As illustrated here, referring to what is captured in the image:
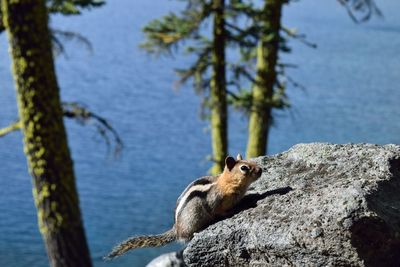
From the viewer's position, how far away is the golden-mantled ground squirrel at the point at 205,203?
625 cm

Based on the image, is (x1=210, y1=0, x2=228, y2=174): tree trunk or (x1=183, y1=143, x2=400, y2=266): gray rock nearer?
(x1=183, y1=143, x2=400, y2=266): gray rock

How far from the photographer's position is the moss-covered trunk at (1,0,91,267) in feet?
40.5

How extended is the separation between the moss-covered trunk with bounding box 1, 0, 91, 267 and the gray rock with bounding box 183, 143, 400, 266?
660 cm

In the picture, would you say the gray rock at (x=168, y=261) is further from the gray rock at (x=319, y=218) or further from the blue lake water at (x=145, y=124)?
the blue lake water at (x=145, y=124)

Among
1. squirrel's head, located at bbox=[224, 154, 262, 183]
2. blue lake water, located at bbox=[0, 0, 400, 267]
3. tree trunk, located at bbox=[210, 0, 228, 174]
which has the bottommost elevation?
blue lake water, located at bbox=[0, 0, 400, 267]

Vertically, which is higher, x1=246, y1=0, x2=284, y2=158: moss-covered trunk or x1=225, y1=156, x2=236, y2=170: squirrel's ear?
x1=225, y1=156, x2=236, y2=170: squirrel's ear

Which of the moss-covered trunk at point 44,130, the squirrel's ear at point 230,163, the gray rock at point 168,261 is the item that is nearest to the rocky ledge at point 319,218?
the squirrel's ear at point 230,163

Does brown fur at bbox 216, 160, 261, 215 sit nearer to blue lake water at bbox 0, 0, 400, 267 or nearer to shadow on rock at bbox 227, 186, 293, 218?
shadow on rock at bbox 227, 186, 293, 218

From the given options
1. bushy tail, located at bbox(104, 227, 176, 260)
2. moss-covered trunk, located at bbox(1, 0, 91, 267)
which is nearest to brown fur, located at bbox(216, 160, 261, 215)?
bushy tail, located at bbox(104, 227, 176, 260)

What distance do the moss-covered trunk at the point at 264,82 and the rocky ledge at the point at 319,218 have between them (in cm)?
→ 1360

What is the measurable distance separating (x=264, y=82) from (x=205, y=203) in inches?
583

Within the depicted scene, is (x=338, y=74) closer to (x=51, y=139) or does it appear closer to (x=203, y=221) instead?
(x=51, y=139)

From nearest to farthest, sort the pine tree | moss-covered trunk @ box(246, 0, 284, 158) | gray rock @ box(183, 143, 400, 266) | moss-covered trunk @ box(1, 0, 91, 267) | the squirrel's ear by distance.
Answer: gray rock @ box(183, 143, 400, 266) → the squirrel's ear → moss-covered trunk @ box(1, 0, 91, 267) → the pine tree → moss-covered trunk @ box(246, 0, 284, 158)

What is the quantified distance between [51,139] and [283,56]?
3359 cm
